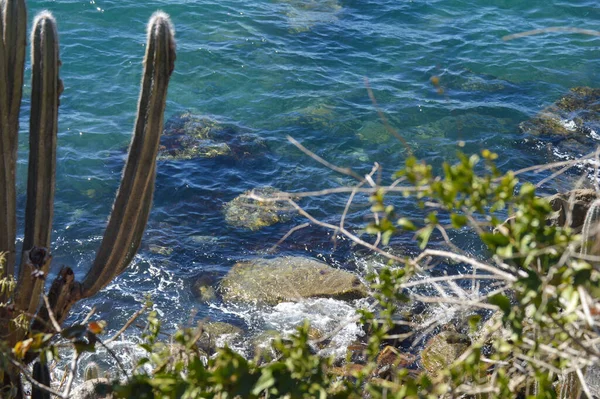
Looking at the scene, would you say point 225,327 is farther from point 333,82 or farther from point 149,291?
point 333,82

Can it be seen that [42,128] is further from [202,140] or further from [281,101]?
[281,101]

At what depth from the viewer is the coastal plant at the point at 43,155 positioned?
4.41 m

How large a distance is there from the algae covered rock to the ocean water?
0.21 metres

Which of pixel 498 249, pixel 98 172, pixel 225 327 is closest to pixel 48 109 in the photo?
pixel 498 249

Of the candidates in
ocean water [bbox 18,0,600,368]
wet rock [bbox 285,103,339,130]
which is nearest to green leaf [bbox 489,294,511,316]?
ocean water [bbox 18,0,600,368]

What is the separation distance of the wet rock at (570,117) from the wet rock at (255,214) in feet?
14.3

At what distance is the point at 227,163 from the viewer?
1062cm

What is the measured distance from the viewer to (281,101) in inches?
482

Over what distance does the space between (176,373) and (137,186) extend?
230cm

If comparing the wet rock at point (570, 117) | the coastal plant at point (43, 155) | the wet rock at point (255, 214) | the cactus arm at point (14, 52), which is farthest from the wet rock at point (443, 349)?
the wet rock at point (570, 117)

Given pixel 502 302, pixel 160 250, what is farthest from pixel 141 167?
pixel 160 250

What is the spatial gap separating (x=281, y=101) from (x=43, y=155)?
25.9ft

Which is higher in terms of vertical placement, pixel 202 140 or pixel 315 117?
pixel 315 117

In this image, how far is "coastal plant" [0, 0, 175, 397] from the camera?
441cm
